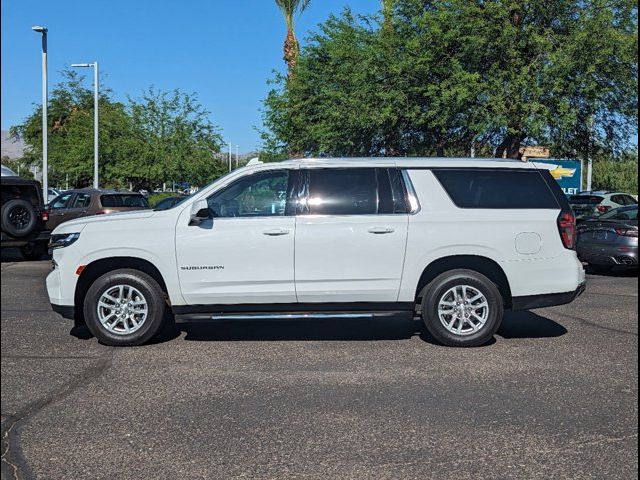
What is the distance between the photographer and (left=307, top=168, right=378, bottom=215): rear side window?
6.74 metres

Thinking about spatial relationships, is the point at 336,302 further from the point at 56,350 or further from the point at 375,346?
the point at 56,350

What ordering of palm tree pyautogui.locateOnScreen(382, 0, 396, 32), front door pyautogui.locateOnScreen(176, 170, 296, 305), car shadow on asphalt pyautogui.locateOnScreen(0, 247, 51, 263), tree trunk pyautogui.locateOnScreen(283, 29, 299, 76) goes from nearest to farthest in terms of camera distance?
1. car shadow on asphalt pyautogui.locateOnScreen(0, 247, 51, 263)
2. front door pyautogui.locateOnScreen(176, 170, 296, 305)
3. palm tree pyautogui.locateOnScreen(382, 0, 396, 32)
4. tree trunk pyautogui.locateOnScreen(283, 29, 299, 76)

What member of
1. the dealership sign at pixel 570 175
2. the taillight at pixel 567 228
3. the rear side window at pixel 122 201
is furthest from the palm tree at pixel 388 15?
the taillight at pixel 567 228

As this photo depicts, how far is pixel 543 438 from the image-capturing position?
4219mm

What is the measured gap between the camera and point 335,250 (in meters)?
6.57

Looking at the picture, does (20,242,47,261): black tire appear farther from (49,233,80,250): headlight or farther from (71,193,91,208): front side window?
(71,193,91,208): front side window

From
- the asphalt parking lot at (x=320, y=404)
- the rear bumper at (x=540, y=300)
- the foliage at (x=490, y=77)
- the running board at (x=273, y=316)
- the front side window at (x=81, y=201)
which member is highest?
the foliage at (x=490, y=77)

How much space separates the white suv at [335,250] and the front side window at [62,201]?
39.9ft

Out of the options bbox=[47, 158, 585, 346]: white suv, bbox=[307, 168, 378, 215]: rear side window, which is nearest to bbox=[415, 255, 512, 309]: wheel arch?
bbox=[47, 158, 585, 346]: white suv

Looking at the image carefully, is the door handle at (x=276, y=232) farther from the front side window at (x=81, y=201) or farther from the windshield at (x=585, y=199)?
the windshield at (x=585, y=199)

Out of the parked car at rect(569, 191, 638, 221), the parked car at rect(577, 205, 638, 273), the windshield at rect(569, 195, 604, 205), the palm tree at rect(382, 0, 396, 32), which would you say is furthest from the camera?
the windshield at rect(569, 195, 604, 205)

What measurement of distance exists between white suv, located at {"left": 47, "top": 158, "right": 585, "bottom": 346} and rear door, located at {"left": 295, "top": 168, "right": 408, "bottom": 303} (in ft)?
0.03

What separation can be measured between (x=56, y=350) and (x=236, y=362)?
1714 mm

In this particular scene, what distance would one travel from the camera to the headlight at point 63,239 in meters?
6.57
